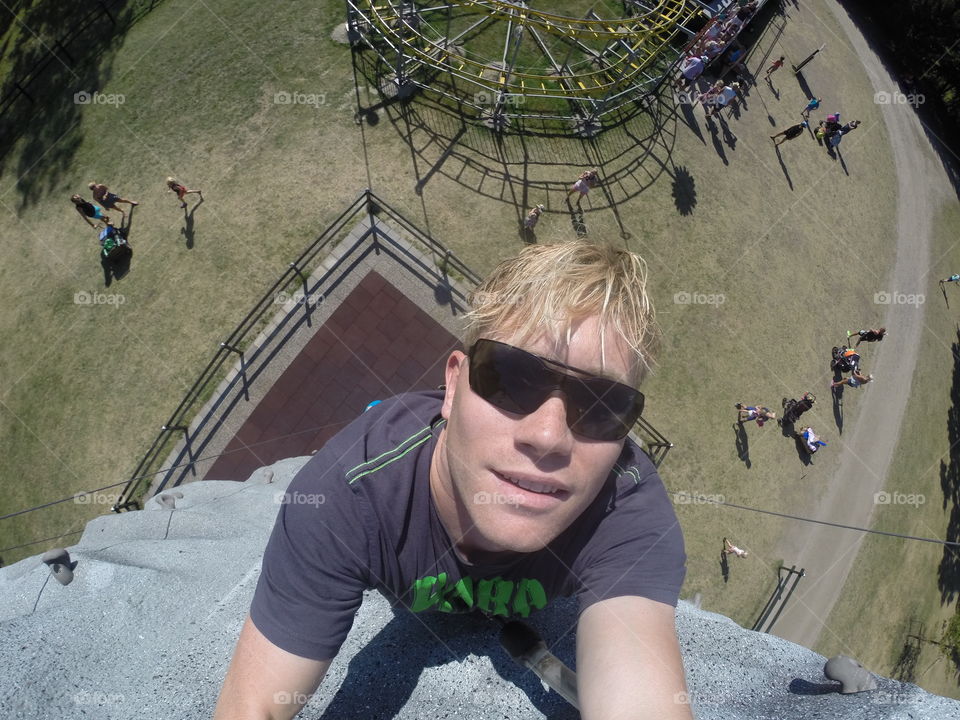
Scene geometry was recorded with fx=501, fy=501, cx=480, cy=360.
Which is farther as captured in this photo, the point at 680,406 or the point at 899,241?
the point at 899,241

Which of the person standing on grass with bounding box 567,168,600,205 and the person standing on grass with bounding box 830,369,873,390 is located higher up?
the person standing on grass with bounding box 567,168,600,205

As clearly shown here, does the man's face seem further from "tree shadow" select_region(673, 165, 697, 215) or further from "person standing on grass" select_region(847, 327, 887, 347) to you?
"person standing on grass" select_region(847, 327, 887, 347)

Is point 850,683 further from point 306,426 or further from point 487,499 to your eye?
point 306,426

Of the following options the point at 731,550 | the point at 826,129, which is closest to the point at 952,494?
the point at 731,550

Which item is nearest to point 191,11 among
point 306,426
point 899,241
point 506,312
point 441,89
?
point 441,89
